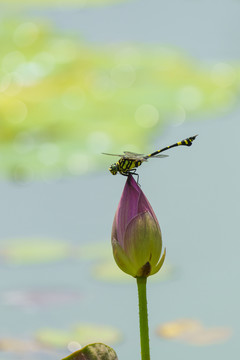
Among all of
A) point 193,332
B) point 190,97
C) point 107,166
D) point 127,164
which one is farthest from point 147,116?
point 127,164

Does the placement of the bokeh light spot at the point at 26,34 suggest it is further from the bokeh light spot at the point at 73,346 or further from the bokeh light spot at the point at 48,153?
the bokeh light spot at the point at 73,346

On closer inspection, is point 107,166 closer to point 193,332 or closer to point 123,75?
point 123,75

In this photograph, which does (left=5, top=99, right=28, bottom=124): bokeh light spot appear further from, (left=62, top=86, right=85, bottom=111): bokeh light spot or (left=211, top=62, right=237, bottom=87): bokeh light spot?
(left=211, top=62, right=237, bottom=87): bokeh light spot

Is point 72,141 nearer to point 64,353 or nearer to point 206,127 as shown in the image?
point 206,127

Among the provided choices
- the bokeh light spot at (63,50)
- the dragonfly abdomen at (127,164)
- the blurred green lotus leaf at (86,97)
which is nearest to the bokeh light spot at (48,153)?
the blurred green lotus leaf at (86,97)

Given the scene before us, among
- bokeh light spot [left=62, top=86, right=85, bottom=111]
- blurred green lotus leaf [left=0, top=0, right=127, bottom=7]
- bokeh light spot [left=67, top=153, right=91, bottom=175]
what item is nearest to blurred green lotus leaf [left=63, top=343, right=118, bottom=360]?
bokeh light spot [left=67, top=153, right=91, bottom=175]

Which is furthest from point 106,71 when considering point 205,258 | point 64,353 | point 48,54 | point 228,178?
point 64,353
